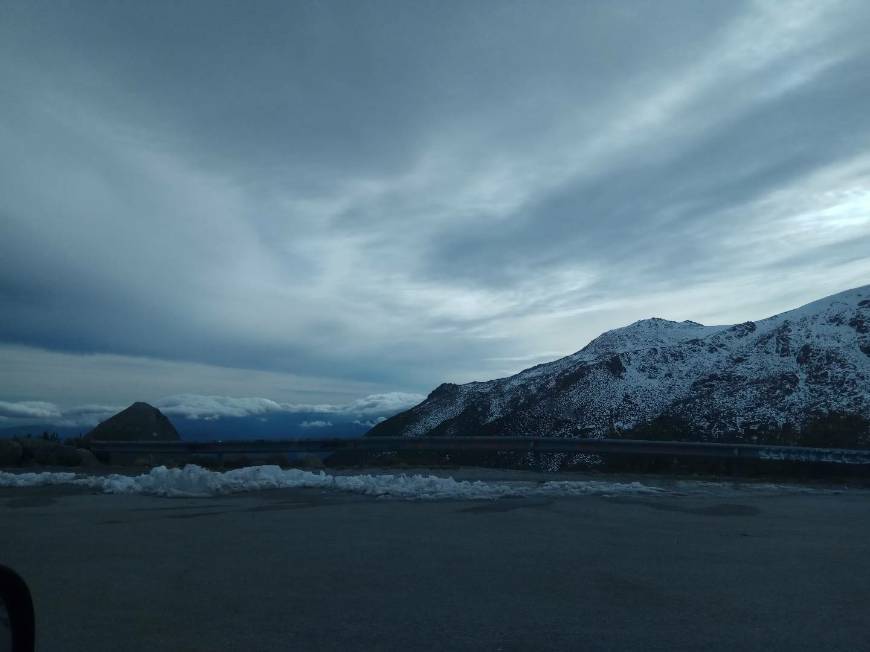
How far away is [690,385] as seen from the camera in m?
23.5

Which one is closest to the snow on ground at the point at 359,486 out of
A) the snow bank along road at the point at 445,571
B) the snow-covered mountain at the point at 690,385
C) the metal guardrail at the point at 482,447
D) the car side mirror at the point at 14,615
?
the snow bank along road at the point at 445,571

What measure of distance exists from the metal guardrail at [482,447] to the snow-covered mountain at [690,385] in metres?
5.71

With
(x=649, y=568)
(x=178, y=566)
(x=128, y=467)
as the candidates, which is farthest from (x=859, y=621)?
(x=128, y=467)

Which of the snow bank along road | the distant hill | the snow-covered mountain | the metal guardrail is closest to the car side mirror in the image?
the snow bank along road

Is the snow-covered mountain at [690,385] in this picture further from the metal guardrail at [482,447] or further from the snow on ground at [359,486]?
the snow on ground at [359,486]

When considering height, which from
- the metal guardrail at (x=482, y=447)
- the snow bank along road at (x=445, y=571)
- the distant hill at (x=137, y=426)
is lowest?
the snow bank along road at (x=445, y=571)

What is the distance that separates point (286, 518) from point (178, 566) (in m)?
2.45

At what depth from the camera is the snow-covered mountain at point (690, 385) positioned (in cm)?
2085

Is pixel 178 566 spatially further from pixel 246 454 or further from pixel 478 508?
pixel 246 454

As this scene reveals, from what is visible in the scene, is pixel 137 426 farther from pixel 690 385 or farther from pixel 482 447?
pixel 690 385

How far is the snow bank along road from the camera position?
4457 mm

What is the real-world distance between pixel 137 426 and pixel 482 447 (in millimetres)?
9997

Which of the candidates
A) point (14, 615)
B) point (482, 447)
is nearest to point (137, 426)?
point (482, 447)

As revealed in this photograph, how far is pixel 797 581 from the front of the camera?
5.60 metres
